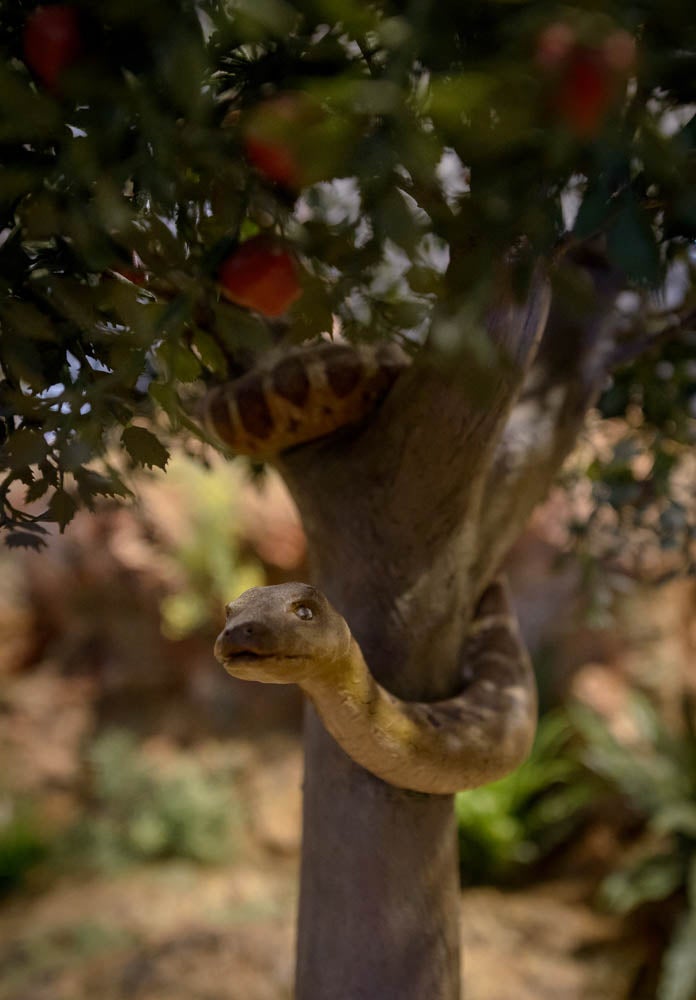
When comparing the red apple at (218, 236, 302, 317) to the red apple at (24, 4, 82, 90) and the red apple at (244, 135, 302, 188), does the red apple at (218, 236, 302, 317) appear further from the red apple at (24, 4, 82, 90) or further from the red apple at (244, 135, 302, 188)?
the red apple at (24, 4, 82, 90)

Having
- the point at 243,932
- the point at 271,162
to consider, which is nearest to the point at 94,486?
the point at 271,162

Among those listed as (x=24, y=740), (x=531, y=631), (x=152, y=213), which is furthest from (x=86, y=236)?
(x=24, y=740)

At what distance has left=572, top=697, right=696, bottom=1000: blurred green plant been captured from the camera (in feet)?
9.43

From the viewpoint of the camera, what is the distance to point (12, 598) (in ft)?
15.5

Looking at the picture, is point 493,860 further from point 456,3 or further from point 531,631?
point 456,3

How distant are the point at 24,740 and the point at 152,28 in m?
4.68

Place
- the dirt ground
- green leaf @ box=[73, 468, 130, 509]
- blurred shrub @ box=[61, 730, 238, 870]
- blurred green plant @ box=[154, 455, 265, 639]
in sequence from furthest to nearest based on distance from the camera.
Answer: blurred green plant @ box=[154, 455, 265, 639]
blurred shrub @ box=[61, 730, 238, 870]
the dirt ground
green leaf @ box=[73, 468, 130, 509]

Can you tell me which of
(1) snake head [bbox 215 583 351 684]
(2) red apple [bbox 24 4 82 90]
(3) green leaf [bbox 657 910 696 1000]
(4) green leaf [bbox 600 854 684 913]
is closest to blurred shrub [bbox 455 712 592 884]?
(4) green leaf [bbox 600 854 684 913]

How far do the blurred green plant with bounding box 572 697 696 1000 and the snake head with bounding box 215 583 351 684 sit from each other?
2570 mm

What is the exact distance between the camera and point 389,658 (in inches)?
47.7

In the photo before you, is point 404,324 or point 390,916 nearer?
point 404,324

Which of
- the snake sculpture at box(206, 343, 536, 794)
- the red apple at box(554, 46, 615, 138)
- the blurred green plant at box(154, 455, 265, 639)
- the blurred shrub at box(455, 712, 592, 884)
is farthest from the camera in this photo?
the blurred green plant at box(154, 455, 265, 639)

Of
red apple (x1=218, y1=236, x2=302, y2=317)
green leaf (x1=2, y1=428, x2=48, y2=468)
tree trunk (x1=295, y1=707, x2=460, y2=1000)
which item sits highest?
red apple (x1=218, y1=236, x2=302, y2=317)

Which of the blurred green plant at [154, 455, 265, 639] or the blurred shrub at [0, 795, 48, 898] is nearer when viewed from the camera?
the blurred shrub at [0, 795, 48, 898]
